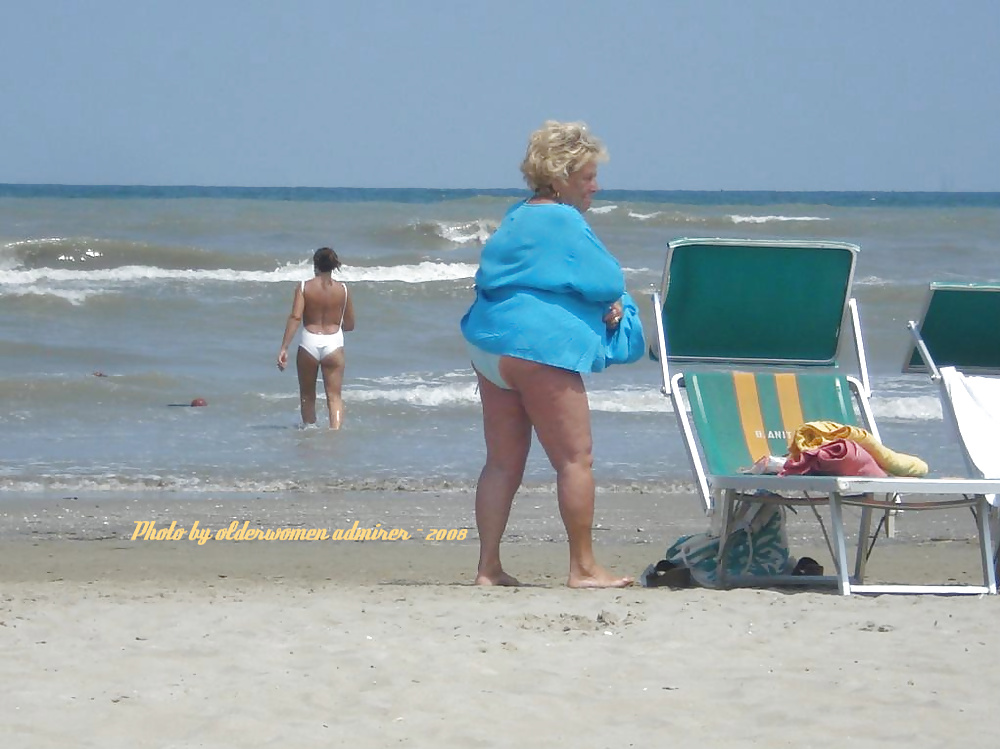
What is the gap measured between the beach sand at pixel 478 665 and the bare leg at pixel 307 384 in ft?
13.2

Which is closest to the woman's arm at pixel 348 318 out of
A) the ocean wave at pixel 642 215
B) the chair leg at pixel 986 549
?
the chair leg at pixel 986 549

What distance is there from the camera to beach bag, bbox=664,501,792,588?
4690 mm

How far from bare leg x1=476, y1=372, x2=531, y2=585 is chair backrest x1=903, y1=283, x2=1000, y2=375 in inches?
64.0

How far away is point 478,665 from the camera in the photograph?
10.8 ft

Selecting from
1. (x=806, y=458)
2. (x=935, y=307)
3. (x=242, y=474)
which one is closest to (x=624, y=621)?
(x=806, y=458)

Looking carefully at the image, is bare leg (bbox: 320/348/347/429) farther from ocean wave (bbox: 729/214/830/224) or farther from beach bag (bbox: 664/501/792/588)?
ocean wave (bbox: 729/214/830/224)

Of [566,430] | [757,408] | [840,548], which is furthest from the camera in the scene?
[757,408]

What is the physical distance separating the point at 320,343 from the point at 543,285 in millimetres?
5594

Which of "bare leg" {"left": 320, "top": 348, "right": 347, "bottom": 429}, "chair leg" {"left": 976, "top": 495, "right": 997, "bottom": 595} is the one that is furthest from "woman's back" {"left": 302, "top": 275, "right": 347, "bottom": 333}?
"chair leg" {"left": 976, "top": 495, "right": 997, "bottom": 595}

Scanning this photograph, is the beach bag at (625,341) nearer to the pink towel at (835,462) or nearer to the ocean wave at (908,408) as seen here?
the pink towel at (835,462)

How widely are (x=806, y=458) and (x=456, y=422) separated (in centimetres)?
513

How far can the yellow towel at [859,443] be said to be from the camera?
4.39 meters

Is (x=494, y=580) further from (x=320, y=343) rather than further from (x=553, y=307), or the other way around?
(x=320, y=343)

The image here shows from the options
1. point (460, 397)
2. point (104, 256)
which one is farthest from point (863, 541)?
point (104, 256)
